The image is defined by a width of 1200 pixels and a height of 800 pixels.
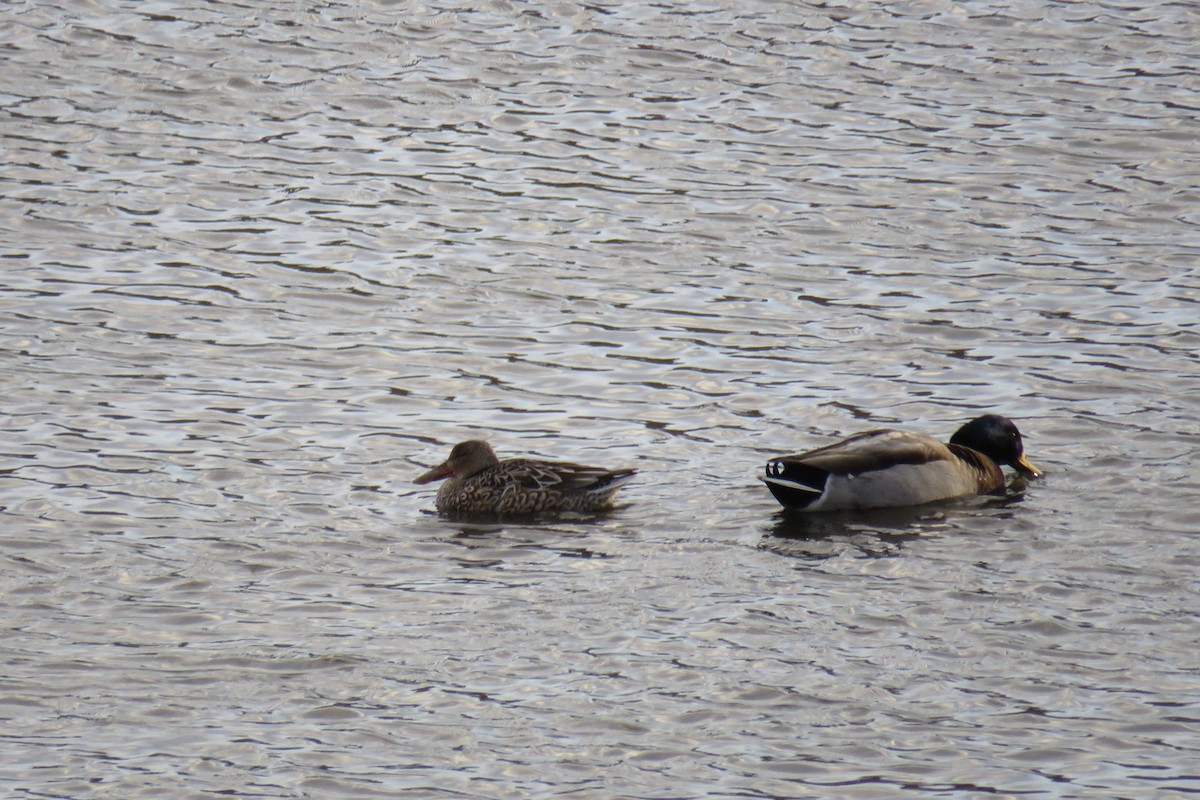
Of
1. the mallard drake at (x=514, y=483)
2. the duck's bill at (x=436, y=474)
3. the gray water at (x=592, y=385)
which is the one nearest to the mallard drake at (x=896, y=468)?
the gray water at (x=592, y=385)

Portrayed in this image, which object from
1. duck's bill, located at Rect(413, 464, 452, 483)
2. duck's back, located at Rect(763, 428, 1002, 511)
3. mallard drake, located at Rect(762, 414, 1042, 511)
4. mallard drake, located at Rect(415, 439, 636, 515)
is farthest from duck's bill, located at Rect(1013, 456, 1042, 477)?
duck's bill, located at Rect(413, 464, 452, 483)

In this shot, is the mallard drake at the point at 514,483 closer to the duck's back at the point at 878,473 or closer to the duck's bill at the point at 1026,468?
the duck's back at the point at 878,473

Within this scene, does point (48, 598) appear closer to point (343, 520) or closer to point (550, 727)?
point (343, 520)

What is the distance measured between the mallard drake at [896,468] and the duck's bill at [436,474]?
1.94 meters

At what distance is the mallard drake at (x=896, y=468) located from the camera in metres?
11.6

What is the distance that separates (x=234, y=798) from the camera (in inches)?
306

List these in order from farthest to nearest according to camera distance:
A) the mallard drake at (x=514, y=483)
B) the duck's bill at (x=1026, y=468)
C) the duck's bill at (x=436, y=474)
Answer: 1. the duck's bill at (x=1026, y=468)
2. the duck's bill at (x=436, y=474)
3. the mallard drake at (x=514, y=483)

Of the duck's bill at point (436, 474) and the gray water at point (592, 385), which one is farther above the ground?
the gray water at point (592, 385)

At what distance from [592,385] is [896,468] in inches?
103

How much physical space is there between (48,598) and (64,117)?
10.0 m

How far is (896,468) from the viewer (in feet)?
38.8

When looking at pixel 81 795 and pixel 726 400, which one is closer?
pixel 81 795

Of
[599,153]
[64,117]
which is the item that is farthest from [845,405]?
[64,117]

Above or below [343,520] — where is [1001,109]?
above
